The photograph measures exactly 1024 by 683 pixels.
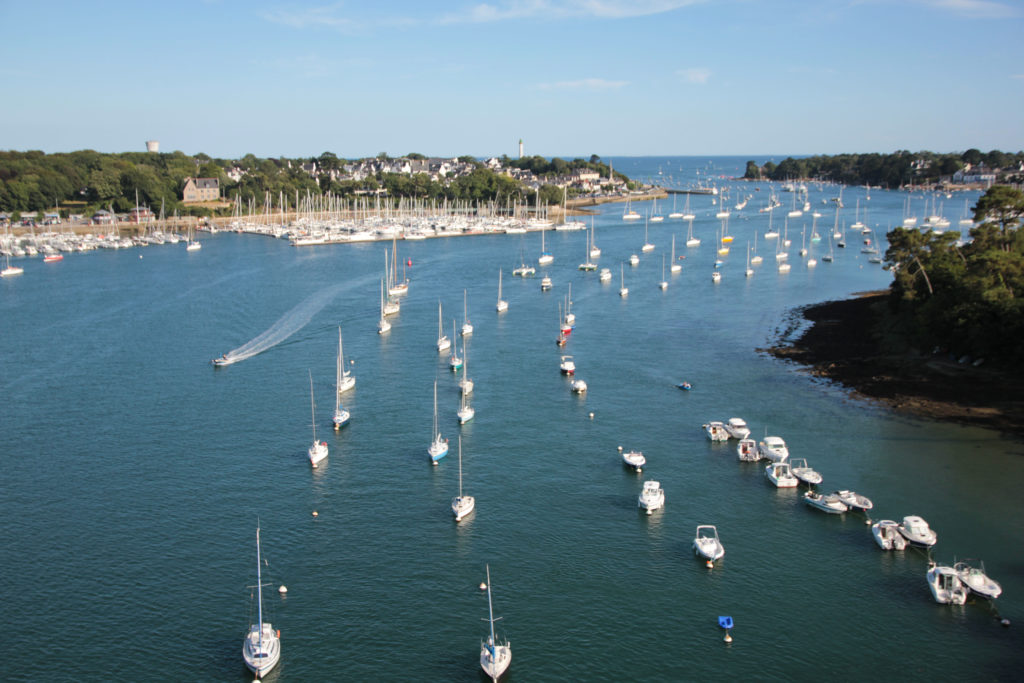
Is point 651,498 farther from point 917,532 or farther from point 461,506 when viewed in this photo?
point 917,532

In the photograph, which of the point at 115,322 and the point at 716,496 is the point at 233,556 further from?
the point at 115,322

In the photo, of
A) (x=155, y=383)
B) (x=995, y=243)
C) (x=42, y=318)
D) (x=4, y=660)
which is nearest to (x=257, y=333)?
(x=155, y=383)

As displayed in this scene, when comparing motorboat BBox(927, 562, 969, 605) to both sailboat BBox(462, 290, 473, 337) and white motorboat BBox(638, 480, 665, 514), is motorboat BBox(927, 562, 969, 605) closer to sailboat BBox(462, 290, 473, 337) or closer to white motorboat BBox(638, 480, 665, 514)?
white motorboat BBox(638, 480, 665, 514)

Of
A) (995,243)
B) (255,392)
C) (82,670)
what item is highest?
(995,243)

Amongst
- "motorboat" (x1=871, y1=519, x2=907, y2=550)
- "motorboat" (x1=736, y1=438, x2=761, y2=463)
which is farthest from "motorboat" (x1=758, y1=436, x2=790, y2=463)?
"motorboat" (x1=871, y1=519, x2=907, y2=550)

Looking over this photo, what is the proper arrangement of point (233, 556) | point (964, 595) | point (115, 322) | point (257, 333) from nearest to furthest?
point (964, 595)
point (233, 556)
point (257, 333)
point (115, 322)

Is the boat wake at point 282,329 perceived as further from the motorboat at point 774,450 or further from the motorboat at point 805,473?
the motorboat at point 805,473
